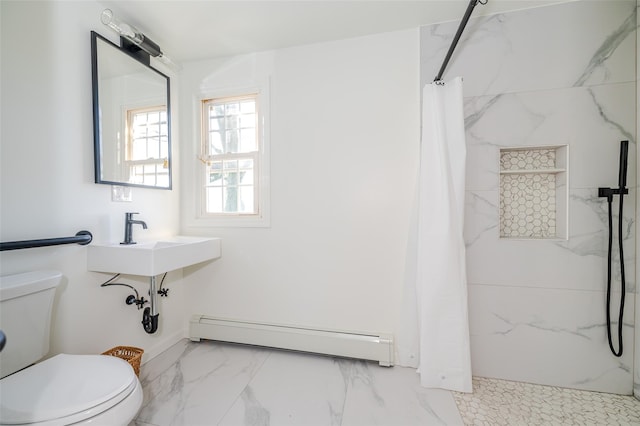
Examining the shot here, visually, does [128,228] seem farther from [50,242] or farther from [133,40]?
[133,40]

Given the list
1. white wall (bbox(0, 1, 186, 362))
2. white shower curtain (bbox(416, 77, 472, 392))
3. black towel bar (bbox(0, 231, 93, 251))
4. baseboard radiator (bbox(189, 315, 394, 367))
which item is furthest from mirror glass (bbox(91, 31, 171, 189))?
white shower curtain (bbox(416, 77, 472, 392))

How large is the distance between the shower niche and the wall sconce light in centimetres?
237

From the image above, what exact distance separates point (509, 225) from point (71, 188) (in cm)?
260

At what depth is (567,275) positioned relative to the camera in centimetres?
157

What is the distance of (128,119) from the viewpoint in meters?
1.73

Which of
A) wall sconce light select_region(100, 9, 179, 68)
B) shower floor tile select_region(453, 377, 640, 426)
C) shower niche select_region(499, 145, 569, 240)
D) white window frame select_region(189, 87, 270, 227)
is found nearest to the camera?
shower floor tile select_region(453, 377, 640, 426)

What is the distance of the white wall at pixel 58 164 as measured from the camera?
1198 millimetres

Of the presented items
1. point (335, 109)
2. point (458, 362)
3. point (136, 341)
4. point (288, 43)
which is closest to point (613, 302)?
point (458, 362)

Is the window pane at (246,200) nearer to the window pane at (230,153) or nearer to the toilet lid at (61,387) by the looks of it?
the window pane at (230,153)

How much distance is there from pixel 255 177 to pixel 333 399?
1585mm

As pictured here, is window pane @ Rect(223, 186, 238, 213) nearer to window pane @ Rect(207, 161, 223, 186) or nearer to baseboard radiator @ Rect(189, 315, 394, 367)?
window pane @ Rect(207, 161, 223, 186)

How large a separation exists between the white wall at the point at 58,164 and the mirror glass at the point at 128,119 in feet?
0.17

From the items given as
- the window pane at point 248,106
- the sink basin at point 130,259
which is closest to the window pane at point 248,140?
the window pane at point 248,106

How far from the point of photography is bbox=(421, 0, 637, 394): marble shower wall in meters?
1.50
